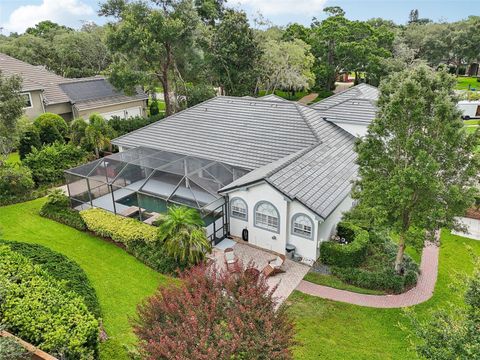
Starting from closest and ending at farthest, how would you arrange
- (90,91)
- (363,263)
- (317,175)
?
(363,263) < (317,175) < (90,91)

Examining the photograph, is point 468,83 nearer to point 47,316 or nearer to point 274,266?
point 274,266

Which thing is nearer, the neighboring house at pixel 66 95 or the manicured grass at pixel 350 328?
the manicured grass at pixel 350 328

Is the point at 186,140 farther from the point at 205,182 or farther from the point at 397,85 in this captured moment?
the point at 397,85

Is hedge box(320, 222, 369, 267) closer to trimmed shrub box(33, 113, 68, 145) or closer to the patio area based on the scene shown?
the patio area

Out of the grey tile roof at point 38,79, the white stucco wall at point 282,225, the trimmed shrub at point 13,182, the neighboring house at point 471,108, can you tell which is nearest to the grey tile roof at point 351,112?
the white stucco wall at point 282,225

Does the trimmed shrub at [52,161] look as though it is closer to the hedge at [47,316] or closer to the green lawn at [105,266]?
the green lawn at [105,266]

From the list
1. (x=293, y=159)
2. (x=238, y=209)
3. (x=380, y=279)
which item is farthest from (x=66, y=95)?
(x=380, y=279)
